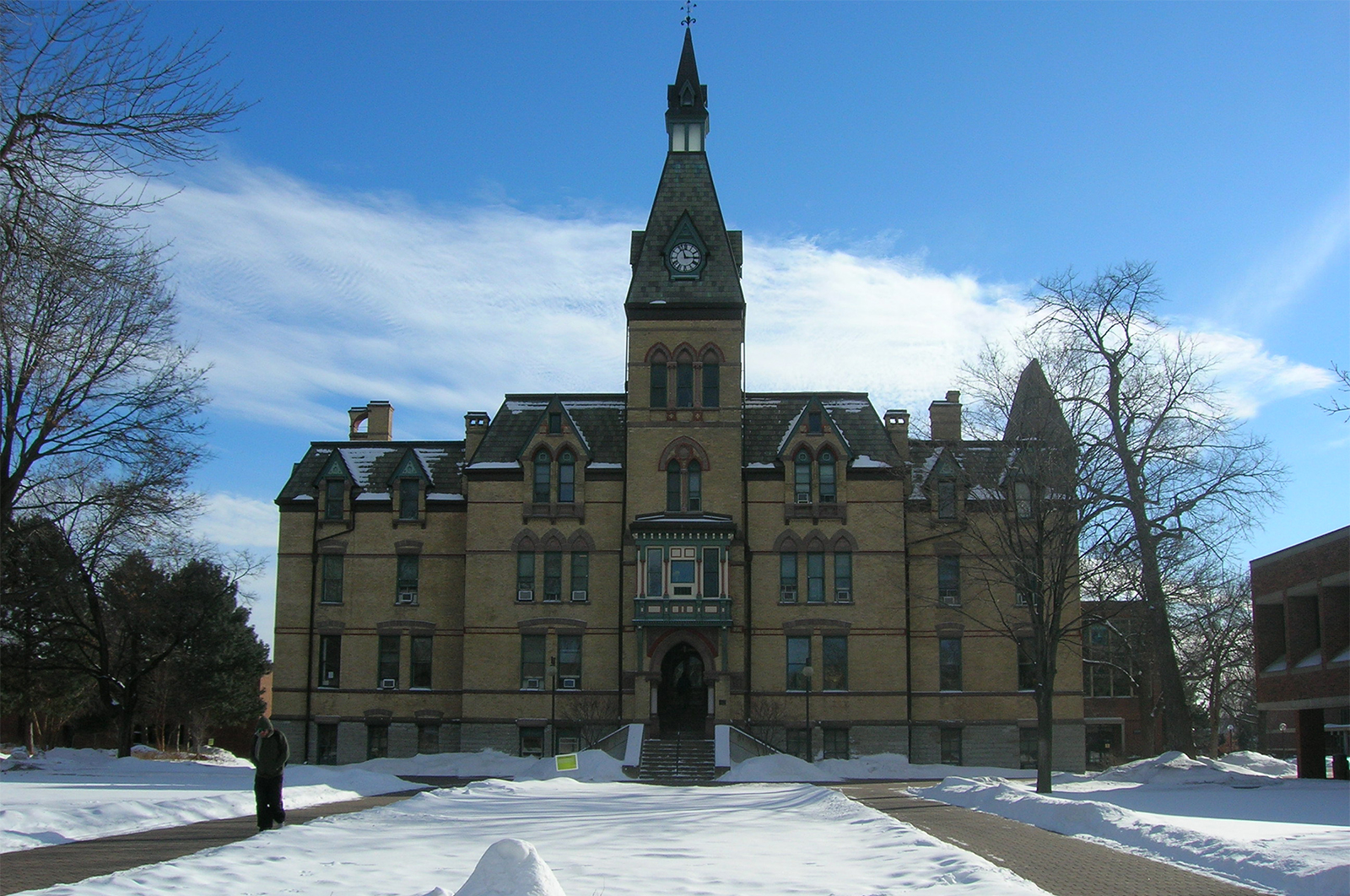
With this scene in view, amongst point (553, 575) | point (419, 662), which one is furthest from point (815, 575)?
point (419, 662)

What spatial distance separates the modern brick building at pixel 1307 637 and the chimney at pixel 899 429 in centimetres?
1435

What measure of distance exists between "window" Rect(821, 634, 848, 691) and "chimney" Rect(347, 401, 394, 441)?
21.5m

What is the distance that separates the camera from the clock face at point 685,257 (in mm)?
47781

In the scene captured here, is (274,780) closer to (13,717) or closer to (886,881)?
(886,881)

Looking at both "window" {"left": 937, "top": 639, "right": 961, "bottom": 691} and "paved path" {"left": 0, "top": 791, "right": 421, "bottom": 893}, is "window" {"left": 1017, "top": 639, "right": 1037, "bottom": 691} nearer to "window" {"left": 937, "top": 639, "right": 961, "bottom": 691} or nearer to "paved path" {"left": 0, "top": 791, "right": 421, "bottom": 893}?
"window" {"left": 937, "top": 639, "right": 961, "bottom": 691}

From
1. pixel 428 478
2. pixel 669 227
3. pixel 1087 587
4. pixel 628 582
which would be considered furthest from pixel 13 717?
pixel 1087 587

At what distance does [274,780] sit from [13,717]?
59562 millimetres

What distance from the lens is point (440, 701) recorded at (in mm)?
48250

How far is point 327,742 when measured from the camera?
48344 millimetres

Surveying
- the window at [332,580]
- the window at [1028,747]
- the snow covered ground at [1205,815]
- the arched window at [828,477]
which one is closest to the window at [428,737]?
the window at [332,580]

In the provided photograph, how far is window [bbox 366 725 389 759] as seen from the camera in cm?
4822

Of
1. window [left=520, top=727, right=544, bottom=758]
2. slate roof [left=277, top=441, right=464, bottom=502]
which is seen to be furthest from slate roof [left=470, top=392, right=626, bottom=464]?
window [left=520, top=727, right=544, bottom=758]

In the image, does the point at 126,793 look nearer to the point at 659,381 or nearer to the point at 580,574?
the point at 580,574

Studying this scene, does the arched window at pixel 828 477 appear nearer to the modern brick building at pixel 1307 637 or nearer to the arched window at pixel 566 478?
the arched window at pixel 566 478
